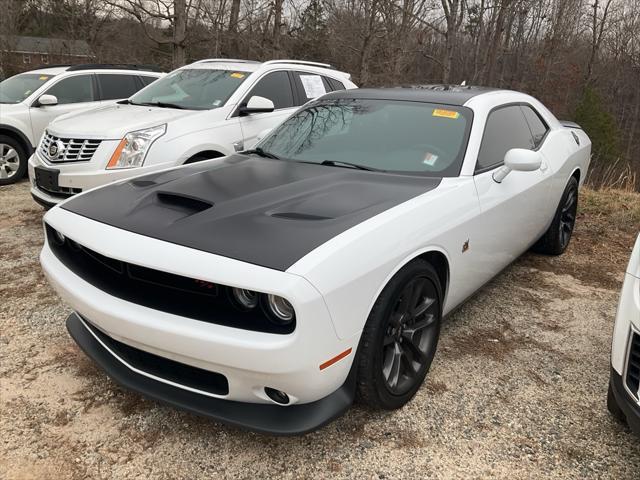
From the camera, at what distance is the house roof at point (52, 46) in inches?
911

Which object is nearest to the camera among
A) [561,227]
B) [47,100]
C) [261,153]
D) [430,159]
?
[430,159]

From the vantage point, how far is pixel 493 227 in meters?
3.21

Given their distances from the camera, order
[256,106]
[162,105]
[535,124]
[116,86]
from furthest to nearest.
Result: [116,86] < [162,105] < [256,106] < [535,124]

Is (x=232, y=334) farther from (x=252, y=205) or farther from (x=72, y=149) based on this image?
(x=72, y=149)

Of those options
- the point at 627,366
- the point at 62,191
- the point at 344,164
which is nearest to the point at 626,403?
the point at 627,366

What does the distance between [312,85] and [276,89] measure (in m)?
0.63

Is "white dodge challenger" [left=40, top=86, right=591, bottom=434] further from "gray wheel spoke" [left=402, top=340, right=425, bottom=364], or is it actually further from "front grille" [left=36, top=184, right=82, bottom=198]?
"front grille" [left=36, top=184, right=82, bottom=198]

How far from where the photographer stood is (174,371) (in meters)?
2.22

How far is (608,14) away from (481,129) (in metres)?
35.4

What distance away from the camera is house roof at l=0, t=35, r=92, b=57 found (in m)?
23.1

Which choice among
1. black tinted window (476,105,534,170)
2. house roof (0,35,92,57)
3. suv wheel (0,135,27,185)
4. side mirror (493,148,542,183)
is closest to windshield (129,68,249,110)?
suv wheel (0,135,27,185)

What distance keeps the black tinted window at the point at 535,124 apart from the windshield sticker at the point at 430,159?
1505 millimetres

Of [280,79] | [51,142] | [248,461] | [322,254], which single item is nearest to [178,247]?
[322,254]

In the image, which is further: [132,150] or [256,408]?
[132,150]
